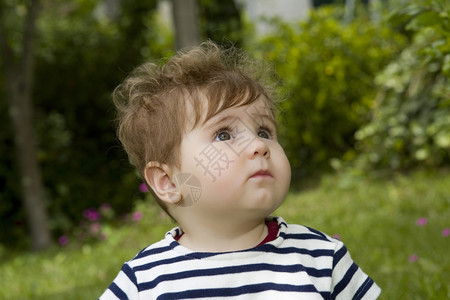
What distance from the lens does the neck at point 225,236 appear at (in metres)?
1.83

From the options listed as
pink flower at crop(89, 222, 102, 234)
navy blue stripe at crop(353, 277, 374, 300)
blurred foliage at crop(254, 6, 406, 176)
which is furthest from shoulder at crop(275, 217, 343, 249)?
blurred foliage at crop(254, 6, 406, 176)

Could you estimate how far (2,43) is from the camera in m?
5.67

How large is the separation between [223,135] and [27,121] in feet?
14.2

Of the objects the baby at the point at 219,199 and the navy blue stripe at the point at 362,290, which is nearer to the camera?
the baby at the point at 219,199

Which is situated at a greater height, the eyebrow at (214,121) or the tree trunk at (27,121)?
the eyebrow at (214,121)

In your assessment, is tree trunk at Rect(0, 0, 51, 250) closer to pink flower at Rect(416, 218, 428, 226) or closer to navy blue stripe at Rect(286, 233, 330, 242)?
pink flower at Rect(416, 218, 428, 226)

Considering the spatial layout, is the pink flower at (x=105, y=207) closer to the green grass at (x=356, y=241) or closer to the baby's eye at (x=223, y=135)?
the green grass at (x=356, y=241)

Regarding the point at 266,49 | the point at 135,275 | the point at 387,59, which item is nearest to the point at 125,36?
the point at 266,49

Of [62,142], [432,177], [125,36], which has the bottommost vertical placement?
[432,177]

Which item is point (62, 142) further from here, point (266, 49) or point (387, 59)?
point (387, 59)

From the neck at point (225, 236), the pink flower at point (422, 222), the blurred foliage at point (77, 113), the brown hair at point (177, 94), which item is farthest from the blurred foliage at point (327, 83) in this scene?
the neck at point (225, 236)

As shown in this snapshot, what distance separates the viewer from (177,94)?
6.20 feet

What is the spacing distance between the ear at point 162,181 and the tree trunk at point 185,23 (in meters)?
3.29

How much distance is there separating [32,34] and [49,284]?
239 centimetres
